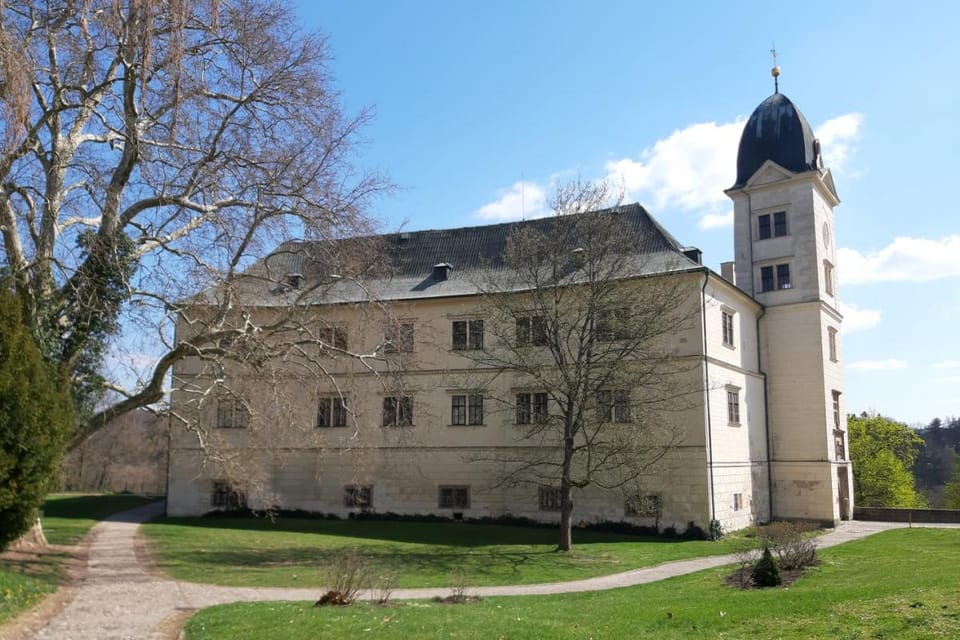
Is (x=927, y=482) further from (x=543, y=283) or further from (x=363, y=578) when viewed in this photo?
(x=363, y=578)

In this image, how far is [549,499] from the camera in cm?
3080

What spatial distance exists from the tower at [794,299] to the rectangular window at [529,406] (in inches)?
463

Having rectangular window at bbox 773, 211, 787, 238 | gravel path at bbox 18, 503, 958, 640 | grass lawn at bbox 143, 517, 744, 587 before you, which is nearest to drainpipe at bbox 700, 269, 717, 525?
grass lawn at bbox 143, 517, 744, 587

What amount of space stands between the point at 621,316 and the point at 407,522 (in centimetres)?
1375

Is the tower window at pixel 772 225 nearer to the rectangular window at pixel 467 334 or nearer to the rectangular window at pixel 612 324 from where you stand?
the rectangular window at pixel 467 334

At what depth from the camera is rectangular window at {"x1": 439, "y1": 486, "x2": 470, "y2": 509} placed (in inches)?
1267

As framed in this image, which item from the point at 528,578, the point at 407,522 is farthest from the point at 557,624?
the point at 407,522

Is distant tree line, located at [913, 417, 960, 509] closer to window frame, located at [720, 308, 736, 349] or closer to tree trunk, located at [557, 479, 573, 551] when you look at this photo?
window frame, located at [720, 308, 736, 349]

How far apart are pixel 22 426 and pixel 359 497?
20439 millimetres

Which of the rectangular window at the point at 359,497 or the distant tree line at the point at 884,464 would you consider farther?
the distant tree line at the point at 884,464

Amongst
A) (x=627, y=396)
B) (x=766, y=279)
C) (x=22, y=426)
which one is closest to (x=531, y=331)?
(x=627, y=396)

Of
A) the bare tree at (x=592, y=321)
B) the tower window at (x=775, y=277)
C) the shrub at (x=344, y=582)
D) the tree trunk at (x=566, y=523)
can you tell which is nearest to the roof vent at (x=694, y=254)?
the bare tree at (x=592, y=321)

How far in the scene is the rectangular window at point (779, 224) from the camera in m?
35.8

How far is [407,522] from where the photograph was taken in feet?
105
